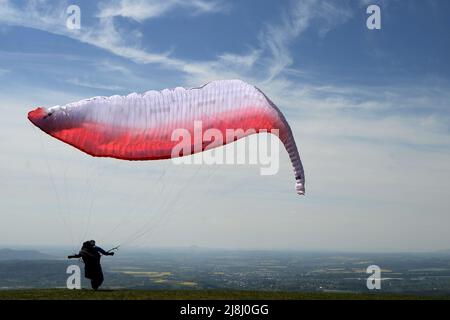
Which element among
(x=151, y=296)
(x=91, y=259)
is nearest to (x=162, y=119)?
(x=91, y=259)

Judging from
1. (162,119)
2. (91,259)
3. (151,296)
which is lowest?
(151,296)

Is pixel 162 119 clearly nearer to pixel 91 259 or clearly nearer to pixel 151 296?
pixel 91 259

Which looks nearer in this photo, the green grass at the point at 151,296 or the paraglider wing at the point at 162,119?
the green grass at the point at 151,296

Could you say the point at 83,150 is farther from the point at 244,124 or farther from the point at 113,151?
the point at 244,124

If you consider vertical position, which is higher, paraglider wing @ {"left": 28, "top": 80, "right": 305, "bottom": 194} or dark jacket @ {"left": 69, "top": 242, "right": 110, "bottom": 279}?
paraglider wing @ {"left": 28, "top": 80, "right": 305, "bottom": 194}

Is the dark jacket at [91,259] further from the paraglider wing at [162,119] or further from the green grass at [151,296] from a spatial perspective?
the paraglider wing at [162,119]

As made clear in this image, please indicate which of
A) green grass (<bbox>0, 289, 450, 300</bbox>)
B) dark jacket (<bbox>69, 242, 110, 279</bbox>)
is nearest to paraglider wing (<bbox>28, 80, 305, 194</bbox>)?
dark jacket (<bbox>69, 242, 110, 279</bbox>)

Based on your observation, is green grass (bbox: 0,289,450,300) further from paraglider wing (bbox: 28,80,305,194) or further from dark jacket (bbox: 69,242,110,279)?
paraglider wing (bbox: 28,80,305,194)

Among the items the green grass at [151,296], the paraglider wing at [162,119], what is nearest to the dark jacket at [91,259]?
the green grass at [151,296]
